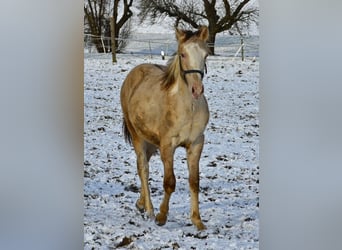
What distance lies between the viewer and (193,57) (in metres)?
2.19

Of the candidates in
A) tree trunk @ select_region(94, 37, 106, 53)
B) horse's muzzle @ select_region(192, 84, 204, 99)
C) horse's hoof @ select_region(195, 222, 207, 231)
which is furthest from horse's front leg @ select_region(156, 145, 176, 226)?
tree trunk @ select_region(94, 37, 106, 53)

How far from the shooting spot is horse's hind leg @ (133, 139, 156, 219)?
2.31 m

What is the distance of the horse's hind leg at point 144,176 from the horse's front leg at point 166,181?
0.16 feet

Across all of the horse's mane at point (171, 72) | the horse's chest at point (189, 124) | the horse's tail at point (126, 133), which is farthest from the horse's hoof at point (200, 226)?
the horse's mane at point (171, 72)

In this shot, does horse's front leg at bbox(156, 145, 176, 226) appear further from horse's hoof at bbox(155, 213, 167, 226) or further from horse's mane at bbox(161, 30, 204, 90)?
horse's mane at bbox(161, 30, 204, 90)

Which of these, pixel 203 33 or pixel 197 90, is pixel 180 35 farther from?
pixel 197 90

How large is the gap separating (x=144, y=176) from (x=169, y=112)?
0.34 m

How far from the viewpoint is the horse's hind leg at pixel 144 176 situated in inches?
91.0
